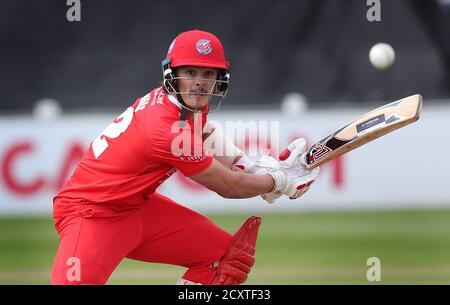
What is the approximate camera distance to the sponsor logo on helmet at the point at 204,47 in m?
5.04

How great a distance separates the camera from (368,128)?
205 inches

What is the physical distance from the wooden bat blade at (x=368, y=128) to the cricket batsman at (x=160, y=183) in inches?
4.5

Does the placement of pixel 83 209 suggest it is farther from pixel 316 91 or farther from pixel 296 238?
pixel 316 91

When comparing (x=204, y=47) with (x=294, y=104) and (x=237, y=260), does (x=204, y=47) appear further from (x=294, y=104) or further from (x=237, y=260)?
(x=294, y=104)

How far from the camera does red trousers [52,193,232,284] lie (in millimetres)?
4754

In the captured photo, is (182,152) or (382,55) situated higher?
(382,55)

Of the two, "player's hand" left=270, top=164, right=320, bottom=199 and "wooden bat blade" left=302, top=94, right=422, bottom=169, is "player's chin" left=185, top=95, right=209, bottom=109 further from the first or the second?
"wooden bat blade" left=302, top=94, right=422, bottom=169

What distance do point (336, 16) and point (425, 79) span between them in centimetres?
110

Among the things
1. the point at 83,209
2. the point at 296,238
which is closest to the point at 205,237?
the point at 83,209

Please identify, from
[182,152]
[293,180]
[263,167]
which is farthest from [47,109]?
[182,152]

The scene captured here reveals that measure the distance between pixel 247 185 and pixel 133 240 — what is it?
67cm

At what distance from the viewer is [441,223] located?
9.22 m

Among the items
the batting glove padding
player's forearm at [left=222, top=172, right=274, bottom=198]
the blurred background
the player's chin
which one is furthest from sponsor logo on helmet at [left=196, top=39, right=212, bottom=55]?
the blurred background
